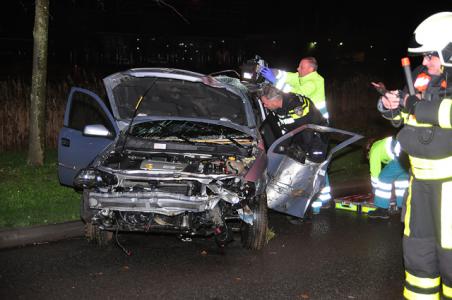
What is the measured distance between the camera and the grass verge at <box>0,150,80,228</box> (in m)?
6.55

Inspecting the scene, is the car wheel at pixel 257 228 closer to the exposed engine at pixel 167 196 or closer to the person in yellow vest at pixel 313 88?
the exposed engine at pixel 167 196

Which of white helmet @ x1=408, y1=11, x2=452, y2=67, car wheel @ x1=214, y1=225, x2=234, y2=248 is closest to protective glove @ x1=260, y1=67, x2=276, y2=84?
car wheel @ x1=214, y1=225, x2=234, y2=248

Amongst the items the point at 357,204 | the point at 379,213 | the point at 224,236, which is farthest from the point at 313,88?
the point at 224,236

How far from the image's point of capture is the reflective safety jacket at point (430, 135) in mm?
3572

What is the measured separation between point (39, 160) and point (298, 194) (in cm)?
483

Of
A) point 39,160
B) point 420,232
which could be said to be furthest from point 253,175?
point 39,160

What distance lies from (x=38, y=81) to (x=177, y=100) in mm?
3162

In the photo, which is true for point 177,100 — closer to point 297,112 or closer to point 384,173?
point 297,112

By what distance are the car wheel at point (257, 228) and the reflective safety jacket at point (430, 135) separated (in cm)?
207

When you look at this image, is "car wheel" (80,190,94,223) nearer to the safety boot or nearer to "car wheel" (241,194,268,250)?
"car wheel" (241,194,268,250)

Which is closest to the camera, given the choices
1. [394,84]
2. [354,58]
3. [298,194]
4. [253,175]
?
[253,175]

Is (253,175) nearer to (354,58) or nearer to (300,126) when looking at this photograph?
(300,126)

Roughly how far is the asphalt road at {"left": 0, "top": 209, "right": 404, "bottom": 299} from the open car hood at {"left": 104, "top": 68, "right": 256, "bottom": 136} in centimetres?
142

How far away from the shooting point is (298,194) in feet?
20.6
